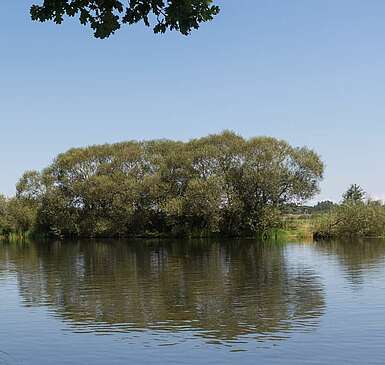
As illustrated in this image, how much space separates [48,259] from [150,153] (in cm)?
4785

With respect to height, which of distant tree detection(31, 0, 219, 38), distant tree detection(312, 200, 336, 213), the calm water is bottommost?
the calm water

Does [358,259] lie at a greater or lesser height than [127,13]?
lesser

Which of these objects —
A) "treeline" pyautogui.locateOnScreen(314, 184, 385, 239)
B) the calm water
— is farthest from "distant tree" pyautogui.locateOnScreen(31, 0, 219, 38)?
"treeline" pyautogui.locateOnScreen(314, 184, 385, 239)

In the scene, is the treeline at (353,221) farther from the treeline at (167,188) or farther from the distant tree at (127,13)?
the distant tree at (127,13)

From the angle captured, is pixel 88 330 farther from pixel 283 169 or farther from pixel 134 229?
pixel 134 229

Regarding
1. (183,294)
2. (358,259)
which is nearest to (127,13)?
(183,294)

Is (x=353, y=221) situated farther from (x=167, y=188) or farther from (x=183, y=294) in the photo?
(x=183, y=294)

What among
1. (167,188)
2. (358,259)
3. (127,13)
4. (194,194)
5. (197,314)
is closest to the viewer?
(127,13)

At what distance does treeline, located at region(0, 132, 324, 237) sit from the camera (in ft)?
290

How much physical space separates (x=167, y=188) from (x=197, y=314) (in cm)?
7087

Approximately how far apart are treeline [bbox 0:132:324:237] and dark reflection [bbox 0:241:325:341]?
3593 centimetres

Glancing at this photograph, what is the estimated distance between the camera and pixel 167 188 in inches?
3777

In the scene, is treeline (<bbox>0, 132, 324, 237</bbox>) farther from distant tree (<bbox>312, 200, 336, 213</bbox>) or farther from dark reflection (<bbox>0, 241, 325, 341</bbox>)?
dark reflection (<bbox>0, 241, 325, 341</bbox>)

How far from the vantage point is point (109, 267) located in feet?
159
